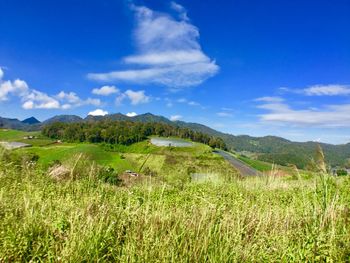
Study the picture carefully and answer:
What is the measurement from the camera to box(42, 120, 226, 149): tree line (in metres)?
144

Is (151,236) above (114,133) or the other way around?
the other way around

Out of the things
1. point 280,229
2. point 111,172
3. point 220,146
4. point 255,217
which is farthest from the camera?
point 220,146

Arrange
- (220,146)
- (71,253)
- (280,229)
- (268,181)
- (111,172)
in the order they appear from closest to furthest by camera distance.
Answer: (71,253), (280,229), (111,172), (268,181), (220,146)

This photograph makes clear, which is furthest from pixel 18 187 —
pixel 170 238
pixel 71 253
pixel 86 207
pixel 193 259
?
pixel 193 259

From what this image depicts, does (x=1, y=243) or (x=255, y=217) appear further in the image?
(x=255, y=217)

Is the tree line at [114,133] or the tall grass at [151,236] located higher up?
the tree line at [114,133]

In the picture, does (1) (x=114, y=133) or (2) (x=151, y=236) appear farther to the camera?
(1) (x=114, y=133)

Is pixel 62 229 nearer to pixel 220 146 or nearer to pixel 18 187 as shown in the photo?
pixel 18 187

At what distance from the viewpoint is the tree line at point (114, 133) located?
14400 centimetres

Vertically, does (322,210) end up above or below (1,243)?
above

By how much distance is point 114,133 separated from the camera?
149 meters

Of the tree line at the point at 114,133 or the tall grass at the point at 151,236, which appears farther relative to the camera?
the tree line at the point at 114,133

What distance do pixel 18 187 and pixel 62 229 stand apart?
2.66m

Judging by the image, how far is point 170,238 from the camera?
13.6 ft
